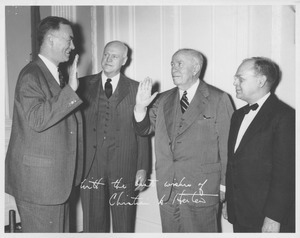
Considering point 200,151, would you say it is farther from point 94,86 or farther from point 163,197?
point 94,86

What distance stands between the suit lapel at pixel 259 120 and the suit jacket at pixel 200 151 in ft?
0.90

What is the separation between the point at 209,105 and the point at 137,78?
0.85 m

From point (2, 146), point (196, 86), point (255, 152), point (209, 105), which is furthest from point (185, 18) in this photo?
point (2, 146)

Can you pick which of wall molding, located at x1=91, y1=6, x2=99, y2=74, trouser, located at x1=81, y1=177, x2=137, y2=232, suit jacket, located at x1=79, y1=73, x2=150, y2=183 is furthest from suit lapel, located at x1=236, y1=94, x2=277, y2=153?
wall molding, located at x1=91, y1=6, x2=99, y2=74

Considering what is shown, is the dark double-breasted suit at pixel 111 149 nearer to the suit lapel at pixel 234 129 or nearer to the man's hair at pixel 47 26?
the man's hair at pixel 47 26

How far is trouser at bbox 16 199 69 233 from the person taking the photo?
2.05 m

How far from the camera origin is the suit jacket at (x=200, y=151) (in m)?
2.23

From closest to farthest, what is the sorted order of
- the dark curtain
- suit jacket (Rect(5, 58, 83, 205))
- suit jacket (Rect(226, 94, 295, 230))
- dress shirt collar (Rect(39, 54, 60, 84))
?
suit jacket (Rect(226, 94, 295, 230))
suit jacket (Rect(5, 58, 83, 205))
dress shirt collar (Rect(39, 54, 60, 84))
the dark curtain

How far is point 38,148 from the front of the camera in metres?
2.01

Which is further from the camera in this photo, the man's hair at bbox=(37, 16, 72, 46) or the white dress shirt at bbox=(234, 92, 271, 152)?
the man's hair at bbox=(37, 16, 72, 46)

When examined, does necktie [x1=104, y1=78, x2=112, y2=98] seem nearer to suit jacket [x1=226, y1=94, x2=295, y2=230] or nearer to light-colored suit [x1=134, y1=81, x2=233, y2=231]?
light-colored suit [x1=134, y1=81, x2=233, y2=231]

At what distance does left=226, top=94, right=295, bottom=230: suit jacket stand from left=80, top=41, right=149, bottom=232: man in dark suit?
773 mm

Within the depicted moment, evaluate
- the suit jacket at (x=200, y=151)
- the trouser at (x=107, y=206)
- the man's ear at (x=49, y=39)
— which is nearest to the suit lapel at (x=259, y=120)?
the suit jacket at (x=200, y=151)

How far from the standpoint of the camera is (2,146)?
2.11 metres
